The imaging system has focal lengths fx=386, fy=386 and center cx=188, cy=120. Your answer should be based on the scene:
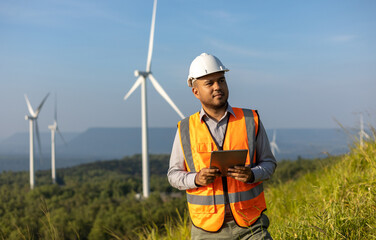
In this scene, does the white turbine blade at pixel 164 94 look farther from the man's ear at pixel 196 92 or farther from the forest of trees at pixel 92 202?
the man's ear at pixel 196 92

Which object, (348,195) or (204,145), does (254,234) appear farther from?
(348,195)

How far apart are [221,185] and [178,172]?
17.5 inches

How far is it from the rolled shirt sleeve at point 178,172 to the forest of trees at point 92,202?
2361 mm

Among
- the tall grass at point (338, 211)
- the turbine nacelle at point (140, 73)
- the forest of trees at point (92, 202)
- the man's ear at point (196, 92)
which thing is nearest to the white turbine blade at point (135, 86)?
the turbine nacelle at point (140, 73)

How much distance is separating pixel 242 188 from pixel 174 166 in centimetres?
72

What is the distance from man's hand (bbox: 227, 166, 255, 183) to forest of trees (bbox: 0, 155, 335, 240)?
3.02 m

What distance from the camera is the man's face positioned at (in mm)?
3750

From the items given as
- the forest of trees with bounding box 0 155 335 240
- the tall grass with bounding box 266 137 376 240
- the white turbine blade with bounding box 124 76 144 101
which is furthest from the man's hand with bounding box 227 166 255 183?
the white turbine blade with bounding box 124 76 144 101

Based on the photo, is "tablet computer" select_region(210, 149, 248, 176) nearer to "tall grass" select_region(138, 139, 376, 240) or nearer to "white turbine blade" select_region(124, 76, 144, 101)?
"tall grass" select_region(138, 139, 376, 240)

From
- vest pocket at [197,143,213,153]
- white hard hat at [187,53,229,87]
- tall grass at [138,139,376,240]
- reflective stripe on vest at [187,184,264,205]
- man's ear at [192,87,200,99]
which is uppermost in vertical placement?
white hard hat at [187,53,229,87]

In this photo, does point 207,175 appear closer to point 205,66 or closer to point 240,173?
point 240,173

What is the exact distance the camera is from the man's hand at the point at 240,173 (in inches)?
136

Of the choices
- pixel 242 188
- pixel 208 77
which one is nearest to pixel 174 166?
pixel 242 188

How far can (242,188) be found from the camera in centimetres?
368
